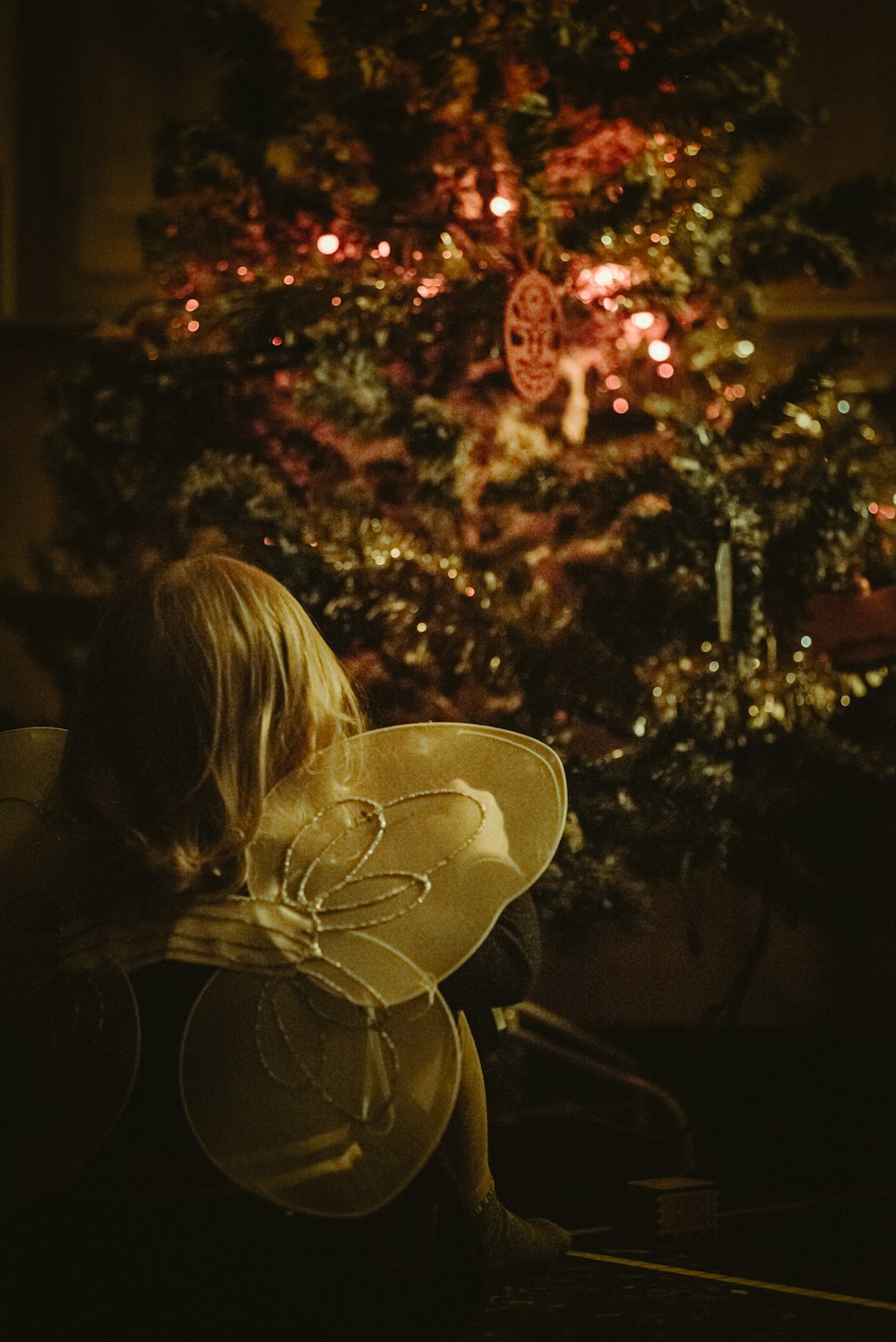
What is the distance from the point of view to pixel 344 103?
2.13 meters

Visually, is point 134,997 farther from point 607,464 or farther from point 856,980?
point 856,980

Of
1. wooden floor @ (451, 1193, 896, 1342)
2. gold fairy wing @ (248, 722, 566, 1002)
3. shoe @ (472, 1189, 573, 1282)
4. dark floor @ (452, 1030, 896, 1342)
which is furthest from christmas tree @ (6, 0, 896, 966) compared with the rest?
gold fairy wing @ (248, 722, 566, 1002)

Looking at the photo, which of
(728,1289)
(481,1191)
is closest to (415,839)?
(481,1191)

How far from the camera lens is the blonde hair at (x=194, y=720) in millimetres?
971

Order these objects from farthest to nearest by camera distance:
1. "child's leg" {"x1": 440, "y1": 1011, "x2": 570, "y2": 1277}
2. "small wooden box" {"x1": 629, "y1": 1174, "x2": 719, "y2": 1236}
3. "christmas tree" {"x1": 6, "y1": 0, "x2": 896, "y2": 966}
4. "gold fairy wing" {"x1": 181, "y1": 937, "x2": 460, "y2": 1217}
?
"christmas tree" {"x1": 6, "y1": 0, "x2": 896, "y2": 966}
"small wooden box" {"x1": 629, "y1": 1174, "x2": 719, "y2": 1236}
"child's leg" {"x1": 440, "y1": 1011, "x2": 570, "y2": 1277}
"gold fairy wing" {"x1": 181, "y1": 937, "x2": 460, "y2": 1217}

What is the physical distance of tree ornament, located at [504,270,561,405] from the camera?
207 centimetres

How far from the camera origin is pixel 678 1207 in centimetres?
166

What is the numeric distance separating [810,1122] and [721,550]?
3.07 feet

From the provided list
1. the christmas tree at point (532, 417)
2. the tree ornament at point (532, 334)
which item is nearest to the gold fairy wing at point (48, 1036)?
the christmas tree at point (532, 417)

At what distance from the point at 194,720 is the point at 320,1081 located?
0.26m

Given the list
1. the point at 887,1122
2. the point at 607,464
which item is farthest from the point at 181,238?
the point at 887,1122

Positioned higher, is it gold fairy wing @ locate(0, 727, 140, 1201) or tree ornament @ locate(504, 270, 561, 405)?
tree ornament @ locate(504, 270, 561, 405)

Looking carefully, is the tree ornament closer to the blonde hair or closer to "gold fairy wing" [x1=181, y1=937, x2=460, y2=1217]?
the blonde hair

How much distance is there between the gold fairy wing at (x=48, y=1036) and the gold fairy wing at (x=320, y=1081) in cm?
6
